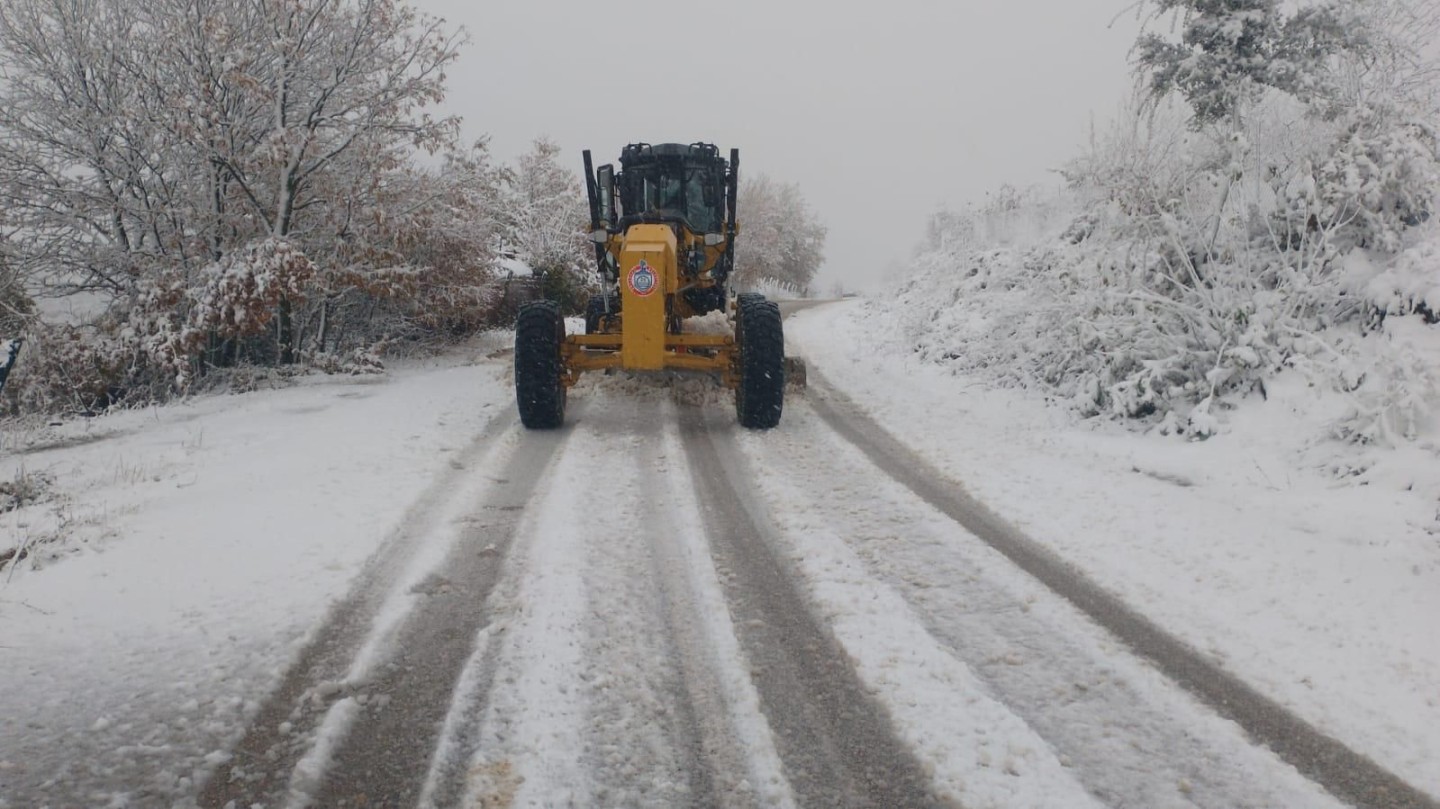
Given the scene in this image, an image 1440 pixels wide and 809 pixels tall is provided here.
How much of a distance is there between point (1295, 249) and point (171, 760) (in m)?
8.77

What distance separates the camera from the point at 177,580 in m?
3.69

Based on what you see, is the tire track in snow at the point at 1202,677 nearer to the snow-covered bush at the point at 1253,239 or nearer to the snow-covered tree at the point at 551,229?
the snow-covered bush at the point at 1253,239

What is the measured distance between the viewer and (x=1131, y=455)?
621cm

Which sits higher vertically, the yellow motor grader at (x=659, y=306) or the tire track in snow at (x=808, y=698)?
the yellow motor grader at (x=659, y=306)

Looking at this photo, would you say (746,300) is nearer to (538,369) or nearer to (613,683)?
(538,369)

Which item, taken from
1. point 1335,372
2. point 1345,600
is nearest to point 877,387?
point 1335,372

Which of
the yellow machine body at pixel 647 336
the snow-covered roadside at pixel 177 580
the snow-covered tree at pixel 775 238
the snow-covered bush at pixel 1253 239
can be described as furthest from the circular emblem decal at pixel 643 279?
the snow-covered tree at pixel 775 238

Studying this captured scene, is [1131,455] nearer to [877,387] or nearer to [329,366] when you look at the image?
[877,387]

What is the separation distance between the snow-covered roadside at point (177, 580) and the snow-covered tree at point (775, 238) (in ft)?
105

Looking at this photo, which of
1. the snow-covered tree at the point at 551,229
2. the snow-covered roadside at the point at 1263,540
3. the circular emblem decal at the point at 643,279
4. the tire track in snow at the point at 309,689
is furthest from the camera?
the snow-covered tree at the point at 551,229

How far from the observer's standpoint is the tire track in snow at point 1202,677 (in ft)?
7.98

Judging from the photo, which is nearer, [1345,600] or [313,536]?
[1345,600]

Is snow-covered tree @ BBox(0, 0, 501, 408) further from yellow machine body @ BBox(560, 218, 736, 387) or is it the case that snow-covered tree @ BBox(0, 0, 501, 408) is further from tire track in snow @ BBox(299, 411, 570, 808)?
tire track in snow @ BBox(299, 411, 570, 808)

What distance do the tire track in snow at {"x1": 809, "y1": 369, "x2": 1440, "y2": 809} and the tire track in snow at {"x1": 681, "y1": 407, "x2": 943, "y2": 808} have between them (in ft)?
4.02
